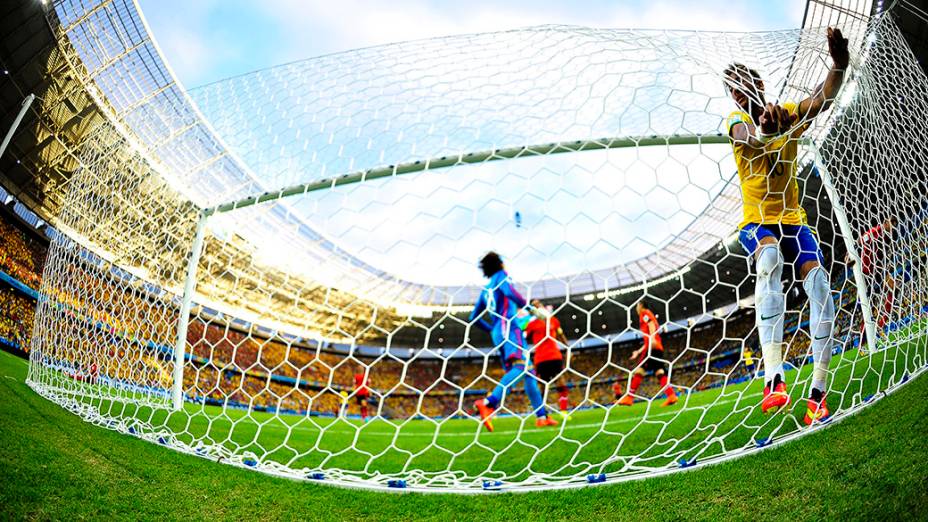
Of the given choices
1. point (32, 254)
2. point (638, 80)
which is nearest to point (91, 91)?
point (32, 254)

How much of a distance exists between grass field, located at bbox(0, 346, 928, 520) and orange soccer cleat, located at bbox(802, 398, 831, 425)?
0.12 meters

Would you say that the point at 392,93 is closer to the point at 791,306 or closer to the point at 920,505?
the point at 791,306

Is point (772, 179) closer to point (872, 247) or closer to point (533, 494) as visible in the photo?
point (872, 247)

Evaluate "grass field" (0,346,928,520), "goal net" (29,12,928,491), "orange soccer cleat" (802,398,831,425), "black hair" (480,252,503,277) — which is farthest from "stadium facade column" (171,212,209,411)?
"orange soccer cleat" (802,398,831,425)

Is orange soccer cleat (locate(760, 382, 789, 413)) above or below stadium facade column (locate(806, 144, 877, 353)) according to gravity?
below

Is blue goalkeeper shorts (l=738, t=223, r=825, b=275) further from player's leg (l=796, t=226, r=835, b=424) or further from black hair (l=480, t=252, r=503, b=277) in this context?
black hair (l=480, t=252, r=503, b=277)

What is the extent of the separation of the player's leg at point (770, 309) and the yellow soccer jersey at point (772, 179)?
0.08 m

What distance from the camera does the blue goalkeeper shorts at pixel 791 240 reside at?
239cm

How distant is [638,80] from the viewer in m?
3.02

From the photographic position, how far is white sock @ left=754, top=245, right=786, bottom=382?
228cm

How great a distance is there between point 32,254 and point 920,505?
61.3ft

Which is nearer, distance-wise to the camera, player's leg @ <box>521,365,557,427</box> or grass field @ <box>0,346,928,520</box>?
grass field @ <box>0,346,928,520</box>

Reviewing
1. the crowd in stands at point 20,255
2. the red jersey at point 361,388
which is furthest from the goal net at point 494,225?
the crowd in stands at point 20,255

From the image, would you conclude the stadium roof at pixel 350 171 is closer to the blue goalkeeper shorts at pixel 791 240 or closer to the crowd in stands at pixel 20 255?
the blue goalkeeper shorts at pixel 791 240
